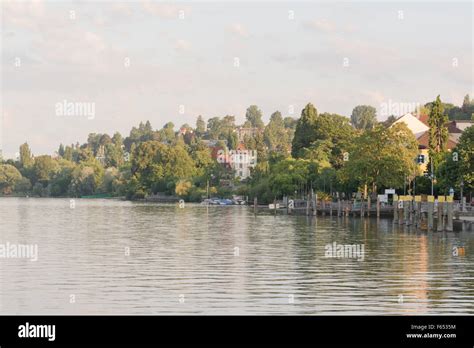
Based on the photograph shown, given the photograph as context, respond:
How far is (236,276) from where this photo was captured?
4494cm

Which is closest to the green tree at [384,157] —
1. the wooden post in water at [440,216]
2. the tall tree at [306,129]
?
the wooden post in water at [440,216]

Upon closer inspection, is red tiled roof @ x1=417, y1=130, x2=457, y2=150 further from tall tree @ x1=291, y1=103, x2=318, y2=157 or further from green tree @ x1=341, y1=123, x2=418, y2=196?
tall tree @ x1=291, y1=103, x2=318, y2=157

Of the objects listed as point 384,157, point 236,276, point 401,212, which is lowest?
point 236,276

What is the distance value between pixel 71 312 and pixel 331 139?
463 ft

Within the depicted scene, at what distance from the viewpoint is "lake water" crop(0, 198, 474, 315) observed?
116ft

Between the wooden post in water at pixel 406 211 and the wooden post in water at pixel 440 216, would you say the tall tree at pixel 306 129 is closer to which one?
the wooden post in water at pixel 406 211

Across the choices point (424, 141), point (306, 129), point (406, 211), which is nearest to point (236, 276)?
point (406, 211)

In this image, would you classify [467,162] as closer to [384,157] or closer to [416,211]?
[416,211]

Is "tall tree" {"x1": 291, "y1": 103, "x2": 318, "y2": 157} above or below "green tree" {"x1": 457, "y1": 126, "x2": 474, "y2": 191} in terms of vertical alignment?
above

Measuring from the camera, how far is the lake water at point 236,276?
35500 millimetres

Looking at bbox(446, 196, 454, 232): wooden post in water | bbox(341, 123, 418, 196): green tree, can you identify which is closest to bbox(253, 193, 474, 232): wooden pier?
bbox(446, 196, 454, 232): wooden post in water

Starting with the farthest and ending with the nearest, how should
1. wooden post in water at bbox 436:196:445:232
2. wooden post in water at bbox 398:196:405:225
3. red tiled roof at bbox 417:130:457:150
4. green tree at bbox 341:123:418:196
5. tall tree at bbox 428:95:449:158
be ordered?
red tiled roof at bbox 417:130:457:150, tall tree at bbox 428:95:449:158, green tree at bbox 341:123:418:196, wooden post in water at bbox 398:196:405:225, wooden post in water at bbox 436:196:445:232
